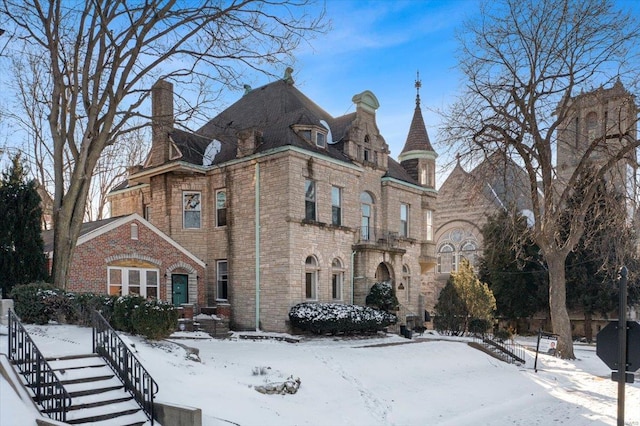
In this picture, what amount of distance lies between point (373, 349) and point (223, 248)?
9108 millimetres

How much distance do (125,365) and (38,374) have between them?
1.52 metres

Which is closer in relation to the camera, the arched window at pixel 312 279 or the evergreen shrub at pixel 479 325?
the arched window at pixel 312 279

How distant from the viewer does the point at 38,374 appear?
9.00 metres

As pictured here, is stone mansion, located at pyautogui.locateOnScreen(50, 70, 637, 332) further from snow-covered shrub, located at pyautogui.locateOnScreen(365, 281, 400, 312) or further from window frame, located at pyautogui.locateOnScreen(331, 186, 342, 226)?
snow-covered shrub, located at pyautogui.locateOnScreen(365, 281, 400, 312)

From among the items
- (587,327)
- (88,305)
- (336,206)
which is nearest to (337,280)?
(336,206)

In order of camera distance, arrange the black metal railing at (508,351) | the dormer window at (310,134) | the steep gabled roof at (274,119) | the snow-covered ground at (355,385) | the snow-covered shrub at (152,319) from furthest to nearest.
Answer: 1. the dormer window at (310,134)
2. the steep gabled roof at (274,119)
3. the black metal railing at (508,351)
4. the snow-covered shrub at (152,319)
5. the snow-covered ground at (355,385)

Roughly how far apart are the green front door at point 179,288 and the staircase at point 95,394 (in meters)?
12.1

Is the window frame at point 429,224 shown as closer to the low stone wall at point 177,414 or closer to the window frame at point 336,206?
the window frame at point 336,206

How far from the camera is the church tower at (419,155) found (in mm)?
31347

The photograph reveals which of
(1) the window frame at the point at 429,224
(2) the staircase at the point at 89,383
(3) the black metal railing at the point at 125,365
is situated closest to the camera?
(2) the staircase at the point at 89,383

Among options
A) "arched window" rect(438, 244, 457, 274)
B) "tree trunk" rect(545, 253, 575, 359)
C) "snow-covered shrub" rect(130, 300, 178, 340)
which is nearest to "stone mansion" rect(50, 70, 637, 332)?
"tree trunk" rect(545, 253, 575, 359)

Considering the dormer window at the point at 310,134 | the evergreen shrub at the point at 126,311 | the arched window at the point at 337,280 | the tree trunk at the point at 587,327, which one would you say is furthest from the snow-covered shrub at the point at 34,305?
the tree trunk at the point at 587,327

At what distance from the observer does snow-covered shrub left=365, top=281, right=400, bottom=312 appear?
2477 centimetres

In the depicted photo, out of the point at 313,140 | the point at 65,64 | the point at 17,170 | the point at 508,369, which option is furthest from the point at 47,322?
the point at 508,369
